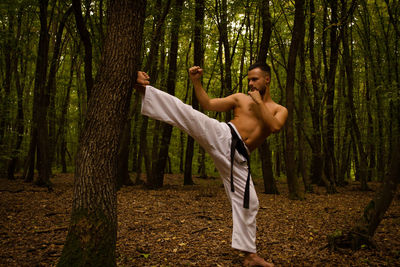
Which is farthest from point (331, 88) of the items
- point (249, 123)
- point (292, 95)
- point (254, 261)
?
point (254, 261)

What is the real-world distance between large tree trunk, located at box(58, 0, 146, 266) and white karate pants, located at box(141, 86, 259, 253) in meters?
0.53

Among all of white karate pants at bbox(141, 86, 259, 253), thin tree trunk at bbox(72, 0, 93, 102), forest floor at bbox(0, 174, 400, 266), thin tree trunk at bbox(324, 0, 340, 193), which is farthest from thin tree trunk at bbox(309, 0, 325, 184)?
white karate pants at bbox(141, 86, 259, 253)

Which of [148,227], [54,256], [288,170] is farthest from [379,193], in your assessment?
[288,170]

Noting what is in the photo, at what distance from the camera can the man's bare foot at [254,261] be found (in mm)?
3322

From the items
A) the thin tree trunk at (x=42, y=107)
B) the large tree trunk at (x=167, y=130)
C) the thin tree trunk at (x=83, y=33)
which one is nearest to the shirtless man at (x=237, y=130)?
the thin tree trunk at (x=83, y=33)

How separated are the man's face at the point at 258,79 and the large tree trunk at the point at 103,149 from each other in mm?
1605

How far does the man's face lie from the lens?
3686 millimetres

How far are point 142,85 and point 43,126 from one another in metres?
7.82

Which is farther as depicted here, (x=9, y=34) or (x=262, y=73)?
(x=9, y=34)

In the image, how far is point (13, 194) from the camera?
8.32m

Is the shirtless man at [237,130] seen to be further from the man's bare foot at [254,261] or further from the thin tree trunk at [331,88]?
the thin tree trunk at [331,88]

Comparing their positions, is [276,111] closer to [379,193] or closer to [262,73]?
[262,73]

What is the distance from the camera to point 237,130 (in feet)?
11.6

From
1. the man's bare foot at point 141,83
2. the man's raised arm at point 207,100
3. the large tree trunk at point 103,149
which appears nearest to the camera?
the large tree trunk at point 103,149
